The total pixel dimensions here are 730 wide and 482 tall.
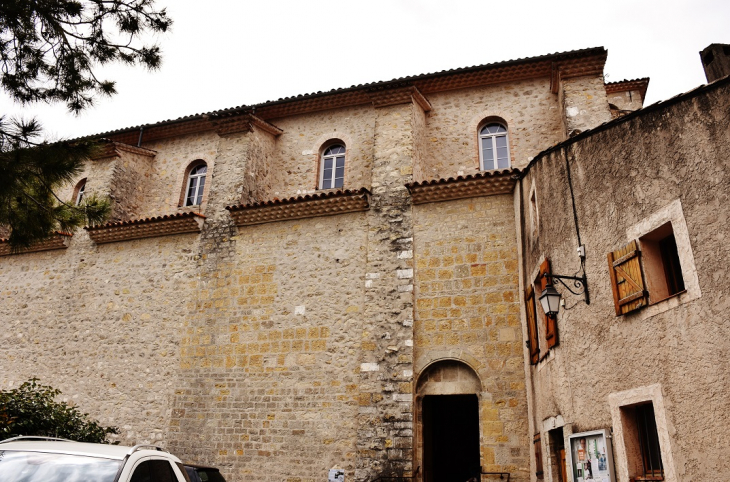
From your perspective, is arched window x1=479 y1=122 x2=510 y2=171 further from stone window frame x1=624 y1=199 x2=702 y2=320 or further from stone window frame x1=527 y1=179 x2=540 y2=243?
stone window frame x1=624 y1=199 x2=702 y2=320

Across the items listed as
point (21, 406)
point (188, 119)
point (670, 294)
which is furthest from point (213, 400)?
point (670, 294)

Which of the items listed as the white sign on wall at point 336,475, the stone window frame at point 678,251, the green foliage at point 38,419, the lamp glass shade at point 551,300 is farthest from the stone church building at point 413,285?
the green foliage at point 38,419

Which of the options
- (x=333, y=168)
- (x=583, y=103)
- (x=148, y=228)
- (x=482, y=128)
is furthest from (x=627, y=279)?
(x=148, y=228)

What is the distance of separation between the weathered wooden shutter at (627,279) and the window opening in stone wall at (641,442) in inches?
42.3

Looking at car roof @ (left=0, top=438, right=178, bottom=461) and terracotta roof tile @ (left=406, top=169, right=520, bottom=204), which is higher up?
terracotta roof tile @ (left=406, top=169, right=520, bottom=204)

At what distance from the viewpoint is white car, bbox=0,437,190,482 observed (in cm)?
393

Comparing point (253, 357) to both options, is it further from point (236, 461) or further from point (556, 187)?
point (556, 187)

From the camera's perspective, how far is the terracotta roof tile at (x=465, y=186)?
35.5ft

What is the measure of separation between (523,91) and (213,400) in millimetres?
9875

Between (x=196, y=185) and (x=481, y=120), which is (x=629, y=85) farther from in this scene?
(x=196, y=185)

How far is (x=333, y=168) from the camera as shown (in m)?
13.8

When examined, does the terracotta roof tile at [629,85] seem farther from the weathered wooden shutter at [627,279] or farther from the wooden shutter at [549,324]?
the weathered wooden shutter at [627,279]

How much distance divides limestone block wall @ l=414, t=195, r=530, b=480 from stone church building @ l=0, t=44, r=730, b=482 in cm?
4

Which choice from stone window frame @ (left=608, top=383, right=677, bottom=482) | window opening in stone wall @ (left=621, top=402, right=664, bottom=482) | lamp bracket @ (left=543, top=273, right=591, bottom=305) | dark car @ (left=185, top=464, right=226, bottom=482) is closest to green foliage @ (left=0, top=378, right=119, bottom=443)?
dark car @ (left=185, top=464, right=226, bottom=482)
